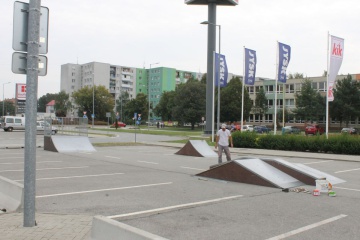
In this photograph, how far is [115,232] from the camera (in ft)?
13.2

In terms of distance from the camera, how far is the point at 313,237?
16.8 ft

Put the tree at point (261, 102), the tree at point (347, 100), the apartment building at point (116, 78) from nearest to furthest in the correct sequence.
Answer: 1. the tree at point (347, 100)
2. the tree at point (261, 102)
3. the apartment building at point (116, 78)

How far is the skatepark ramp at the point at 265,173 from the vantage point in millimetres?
9625

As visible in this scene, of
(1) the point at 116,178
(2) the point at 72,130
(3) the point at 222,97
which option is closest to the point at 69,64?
(3) the point at 222,97

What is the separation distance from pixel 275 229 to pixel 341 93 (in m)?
65.2

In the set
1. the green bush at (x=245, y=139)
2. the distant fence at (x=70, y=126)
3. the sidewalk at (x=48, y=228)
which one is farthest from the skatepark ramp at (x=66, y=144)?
the sidewalk at (x=48, y=228)

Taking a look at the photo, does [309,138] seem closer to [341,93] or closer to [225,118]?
[341,93]

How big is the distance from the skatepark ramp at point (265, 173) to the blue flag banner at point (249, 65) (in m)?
17.6

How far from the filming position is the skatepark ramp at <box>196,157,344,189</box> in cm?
962

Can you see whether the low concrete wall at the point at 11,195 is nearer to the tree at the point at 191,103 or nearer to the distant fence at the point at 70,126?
the distant fence at the point at 70,126

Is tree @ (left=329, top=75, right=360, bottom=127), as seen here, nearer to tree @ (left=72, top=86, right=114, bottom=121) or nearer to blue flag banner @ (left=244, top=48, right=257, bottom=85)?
blue flag banner @ (left=244, top=48, right=257, bottom=85)

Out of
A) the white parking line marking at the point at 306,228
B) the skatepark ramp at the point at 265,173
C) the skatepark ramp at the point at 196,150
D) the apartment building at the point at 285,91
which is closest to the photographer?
the white parking line marking at the point at 306,228

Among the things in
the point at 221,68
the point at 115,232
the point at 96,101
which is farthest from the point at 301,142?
the point at 96,101

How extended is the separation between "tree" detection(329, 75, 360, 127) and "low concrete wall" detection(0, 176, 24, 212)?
6477 cm
